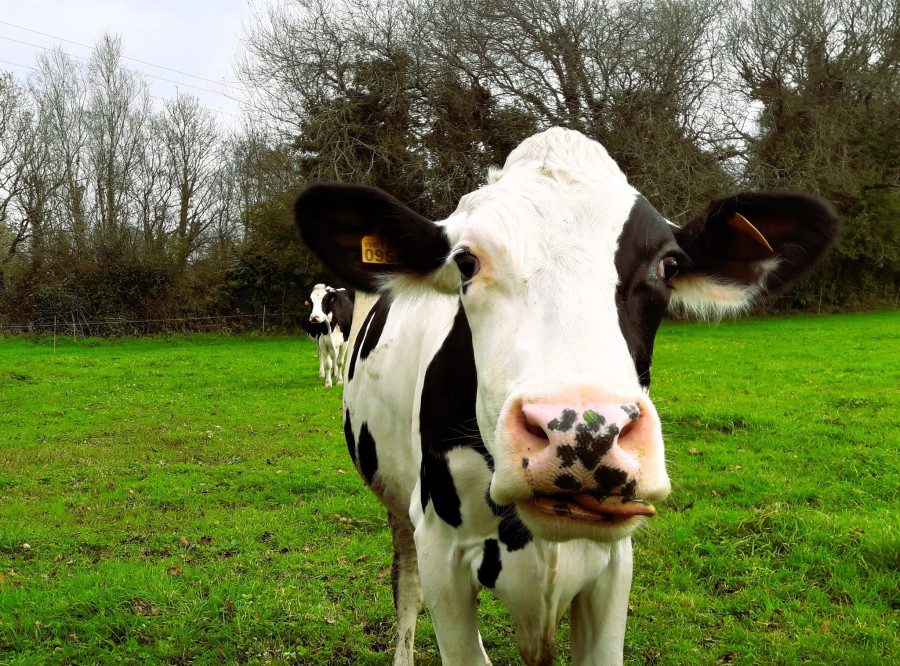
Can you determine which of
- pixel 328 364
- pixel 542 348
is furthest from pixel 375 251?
pixel 328 364

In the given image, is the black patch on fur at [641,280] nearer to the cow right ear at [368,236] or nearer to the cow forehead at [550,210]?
the cow forehead at [550,210]


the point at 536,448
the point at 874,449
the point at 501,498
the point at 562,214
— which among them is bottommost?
the point at 874,449

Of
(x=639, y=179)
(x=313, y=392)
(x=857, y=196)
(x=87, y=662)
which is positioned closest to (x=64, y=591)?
(x=87, y=662)

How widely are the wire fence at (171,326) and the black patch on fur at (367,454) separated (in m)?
23.2

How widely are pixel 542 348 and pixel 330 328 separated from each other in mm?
12523

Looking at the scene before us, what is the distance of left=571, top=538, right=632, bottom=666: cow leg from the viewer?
2.37 metres

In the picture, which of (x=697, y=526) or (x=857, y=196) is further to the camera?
(x=857, y=196)

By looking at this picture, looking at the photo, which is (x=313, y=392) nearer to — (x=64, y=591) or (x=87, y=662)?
(x=64, y=591)

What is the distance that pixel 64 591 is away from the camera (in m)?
4.54

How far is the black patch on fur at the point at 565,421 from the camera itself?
4.91 ft

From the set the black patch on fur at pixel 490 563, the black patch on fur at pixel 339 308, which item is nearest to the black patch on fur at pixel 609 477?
the black patch on fur at pixel 490 563

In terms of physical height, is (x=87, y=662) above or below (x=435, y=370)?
below

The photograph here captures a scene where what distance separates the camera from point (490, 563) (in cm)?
235

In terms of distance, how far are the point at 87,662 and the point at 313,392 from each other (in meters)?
8.98
